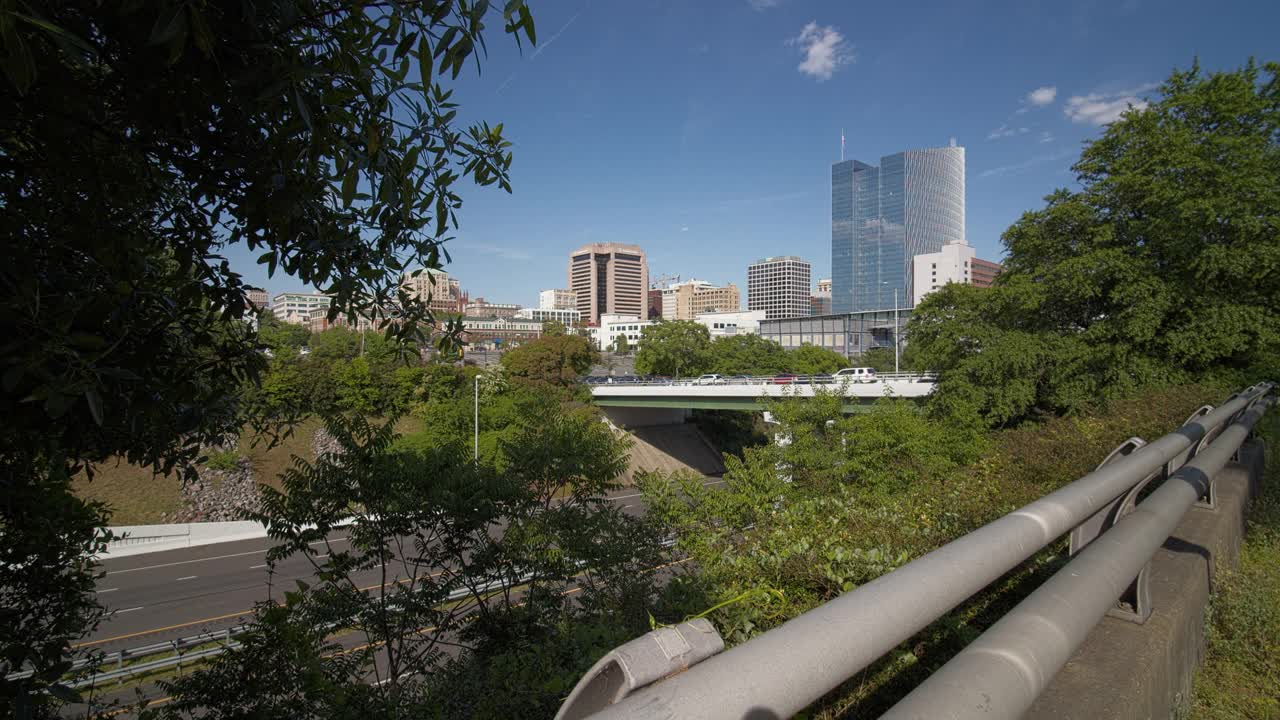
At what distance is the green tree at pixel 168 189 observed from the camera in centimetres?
174

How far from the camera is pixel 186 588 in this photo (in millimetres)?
18062

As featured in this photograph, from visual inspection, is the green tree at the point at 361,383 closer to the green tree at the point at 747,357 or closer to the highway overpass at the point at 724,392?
the highway overpass at the point at 724,392

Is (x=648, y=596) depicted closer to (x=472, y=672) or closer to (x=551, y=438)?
(x=472, y=672)

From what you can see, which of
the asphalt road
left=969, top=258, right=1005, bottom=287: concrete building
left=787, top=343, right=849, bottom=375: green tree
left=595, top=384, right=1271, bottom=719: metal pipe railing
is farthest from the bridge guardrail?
left=969, top=258, right=1005, bottom=287: concrete building

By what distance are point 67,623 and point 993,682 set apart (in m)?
4.61

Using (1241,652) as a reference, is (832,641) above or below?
above

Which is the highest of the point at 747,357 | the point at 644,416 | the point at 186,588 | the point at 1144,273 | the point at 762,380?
the point at 1144,273

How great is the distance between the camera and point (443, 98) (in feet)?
7.82

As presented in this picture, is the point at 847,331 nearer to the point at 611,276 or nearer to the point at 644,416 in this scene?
the point at 644,416

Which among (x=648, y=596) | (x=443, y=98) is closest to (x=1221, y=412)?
(x=648, y=596)

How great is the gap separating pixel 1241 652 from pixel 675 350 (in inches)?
1948

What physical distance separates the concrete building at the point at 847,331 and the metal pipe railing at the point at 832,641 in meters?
87.5

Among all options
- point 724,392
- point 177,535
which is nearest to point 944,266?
point 724,392

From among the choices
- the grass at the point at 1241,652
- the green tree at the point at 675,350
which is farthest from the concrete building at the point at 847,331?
the grass at the point at 1241,652
